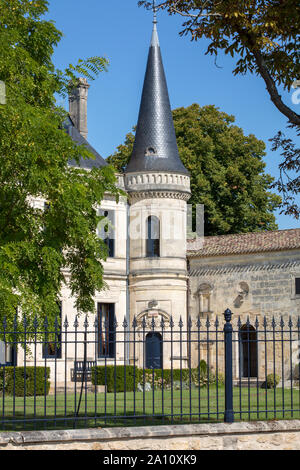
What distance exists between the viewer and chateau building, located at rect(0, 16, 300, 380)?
28.7 m

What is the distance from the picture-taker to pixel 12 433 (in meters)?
9.19

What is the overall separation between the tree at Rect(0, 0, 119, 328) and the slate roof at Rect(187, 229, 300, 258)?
1562 centimetres

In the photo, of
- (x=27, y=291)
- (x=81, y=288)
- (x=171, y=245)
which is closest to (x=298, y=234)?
(x=171, y=245)

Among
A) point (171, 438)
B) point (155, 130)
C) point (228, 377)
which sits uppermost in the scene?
point (155, 130)

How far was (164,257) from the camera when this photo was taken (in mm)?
29250

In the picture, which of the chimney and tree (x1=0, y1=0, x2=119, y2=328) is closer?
tree (x1=0, y1=0, x2=119, y2=328)

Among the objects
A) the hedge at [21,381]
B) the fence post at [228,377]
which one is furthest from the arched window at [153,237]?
the fence post at [228,377]

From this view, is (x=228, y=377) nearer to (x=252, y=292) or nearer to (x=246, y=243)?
(x=252, y=292)

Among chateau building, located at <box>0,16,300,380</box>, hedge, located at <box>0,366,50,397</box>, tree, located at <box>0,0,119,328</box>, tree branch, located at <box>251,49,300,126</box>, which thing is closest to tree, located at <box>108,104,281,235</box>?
chateau building, located at <box>0,16,300,380</box>

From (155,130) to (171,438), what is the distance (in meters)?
20.9

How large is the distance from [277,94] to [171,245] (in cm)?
1822

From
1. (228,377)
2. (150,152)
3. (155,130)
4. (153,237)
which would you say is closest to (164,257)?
(153,237)

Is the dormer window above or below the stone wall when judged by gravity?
above

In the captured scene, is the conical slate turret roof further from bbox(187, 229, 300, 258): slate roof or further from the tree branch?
the tree branch
